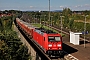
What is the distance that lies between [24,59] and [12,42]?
3982 mm

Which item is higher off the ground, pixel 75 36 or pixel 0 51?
pixel 0 51

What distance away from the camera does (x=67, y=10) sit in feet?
510

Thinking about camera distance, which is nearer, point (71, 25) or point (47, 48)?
point (47, 48)

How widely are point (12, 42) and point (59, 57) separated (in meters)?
9.65

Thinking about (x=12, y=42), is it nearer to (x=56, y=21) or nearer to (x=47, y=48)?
(x=47, y=48)

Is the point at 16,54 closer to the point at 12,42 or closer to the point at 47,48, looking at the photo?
the point at 12,42

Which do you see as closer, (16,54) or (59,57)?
(16,54)

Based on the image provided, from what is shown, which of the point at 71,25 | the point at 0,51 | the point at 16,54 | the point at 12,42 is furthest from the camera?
the point at 71,25

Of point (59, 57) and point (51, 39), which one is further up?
point (51, 39)

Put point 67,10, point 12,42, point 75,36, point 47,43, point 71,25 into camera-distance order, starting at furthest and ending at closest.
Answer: point 67,10
point 71,25
point 75,36
point 47,43
point 12,42

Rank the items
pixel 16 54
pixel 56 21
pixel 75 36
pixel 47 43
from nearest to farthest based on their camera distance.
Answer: pixel 16 54 → pixel 47 43 → pixel 75 36 → pixel 56 21

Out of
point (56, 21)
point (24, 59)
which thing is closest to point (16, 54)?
point (24, 59)

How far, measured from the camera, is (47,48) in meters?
30.2

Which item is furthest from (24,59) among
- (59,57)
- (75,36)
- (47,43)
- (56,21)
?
(56,21)
